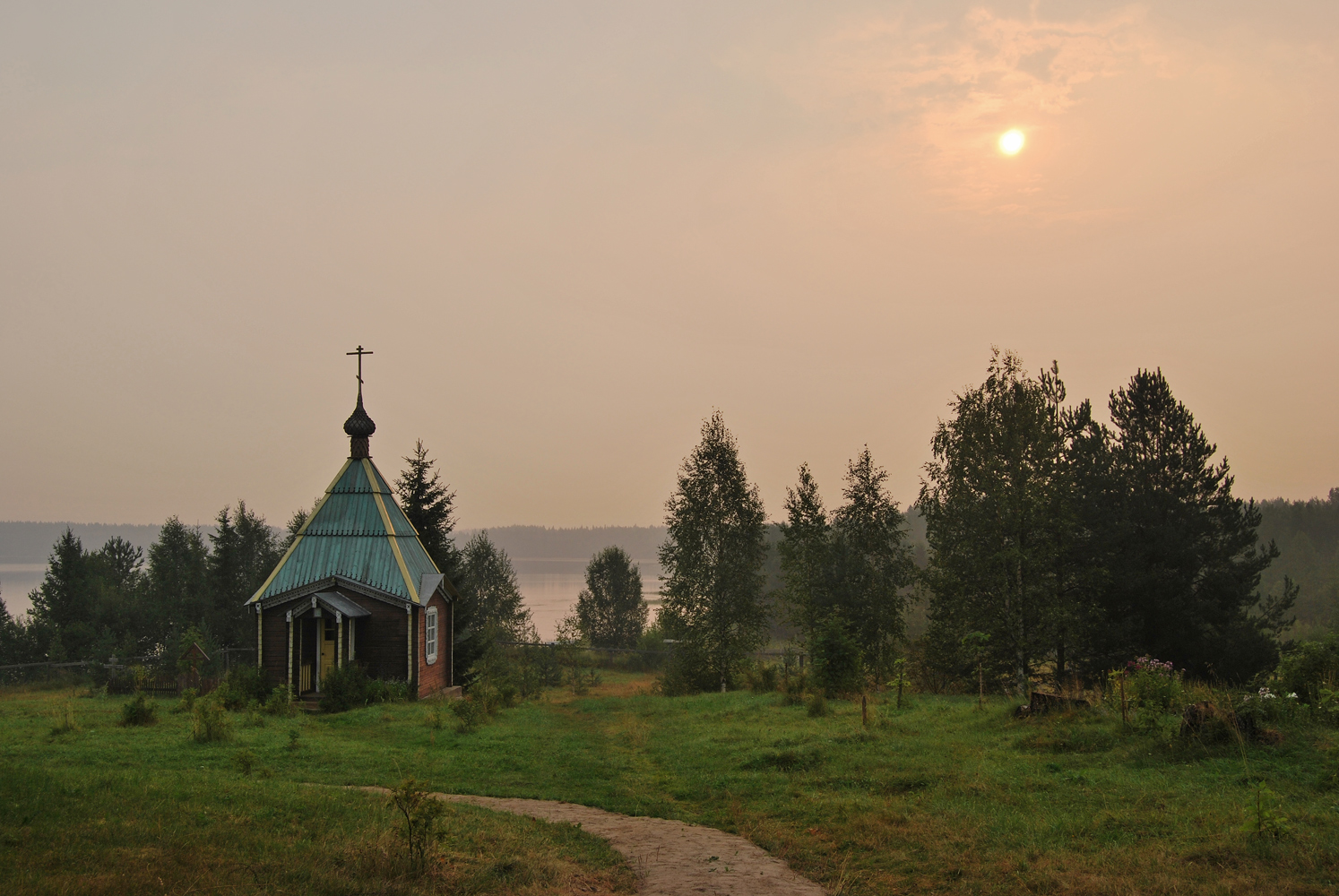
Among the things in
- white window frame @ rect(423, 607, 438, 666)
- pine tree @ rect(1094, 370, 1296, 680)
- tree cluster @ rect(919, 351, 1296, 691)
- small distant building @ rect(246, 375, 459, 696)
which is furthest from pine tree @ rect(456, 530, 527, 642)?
pine tree @ rect(1094, 370, 1296, 680)

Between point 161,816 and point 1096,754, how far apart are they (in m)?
11.5

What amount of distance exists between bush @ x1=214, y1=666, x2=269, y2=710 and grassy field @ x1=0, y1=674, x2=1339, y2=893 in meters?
5.74

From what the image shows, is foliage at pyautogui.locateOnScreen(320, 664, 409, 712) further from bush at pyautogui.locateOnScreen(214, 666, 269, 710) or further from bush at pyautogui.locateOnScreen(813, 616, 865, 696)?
bush at pyautogui.locateOnScreen(813, 616, 865, 696)

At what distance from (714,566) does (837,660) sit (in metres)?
10.7

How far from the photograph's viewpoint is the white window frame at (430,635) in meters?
26.4

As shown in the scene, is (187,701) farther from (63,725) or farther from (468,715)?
(468,715)

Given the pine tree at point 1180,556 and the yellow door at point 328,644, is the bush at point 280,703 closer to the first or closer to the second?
the yellow door at point 328,644

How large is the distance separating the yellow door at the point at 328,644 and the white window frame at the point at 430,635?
2.68m

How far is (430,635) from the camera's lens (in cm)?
2712

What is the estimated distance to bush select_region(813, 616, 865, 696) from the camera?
22.9 meters

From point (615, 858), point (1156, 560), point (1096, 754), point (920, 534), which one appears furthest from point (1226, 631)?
point (920, 534)

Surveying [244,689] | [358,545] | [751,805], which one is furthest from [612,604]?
[751,805]

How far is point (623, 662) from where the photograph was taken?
5288 centimetres

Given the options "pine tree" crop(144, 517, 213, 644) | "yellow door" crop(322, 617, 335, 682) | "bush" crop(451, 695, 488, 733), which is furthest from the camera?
"pine tree" crop(144, 517, 213, 644)
